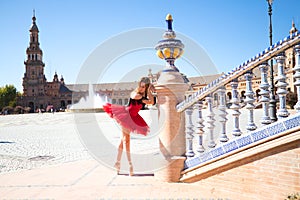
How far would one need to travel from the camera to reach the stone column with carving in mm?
4461

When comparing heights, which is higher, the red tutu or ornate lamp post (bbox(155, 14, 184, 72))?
ornate lamp post (bbox(155, 14, 184, 72))

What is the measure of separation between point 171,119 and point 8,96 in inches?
4157

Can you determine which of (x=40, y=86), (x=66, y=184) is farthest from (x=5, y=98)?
(x=66, y=184)

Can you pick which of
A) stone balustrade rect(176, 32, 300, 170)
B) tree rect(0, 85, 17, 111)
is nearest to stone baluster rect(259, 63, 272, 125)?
stone balustrade rect(176, 32, 300, 170)

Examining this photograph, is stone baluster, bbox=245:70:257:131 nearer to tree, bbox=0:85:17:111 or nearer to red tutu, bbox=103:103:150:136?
red tutu, bbox=103:103:150:136

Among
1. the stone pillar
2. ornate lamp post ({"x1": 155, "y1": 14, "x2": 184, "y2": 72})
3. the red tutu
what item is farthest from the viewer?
the red tutu

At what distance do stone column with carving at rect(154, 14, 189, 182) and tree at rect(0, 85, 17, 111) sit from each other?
103 m

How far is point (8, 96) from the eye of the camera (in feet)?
310

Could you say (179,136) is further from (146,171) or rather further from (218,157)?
(146,171)

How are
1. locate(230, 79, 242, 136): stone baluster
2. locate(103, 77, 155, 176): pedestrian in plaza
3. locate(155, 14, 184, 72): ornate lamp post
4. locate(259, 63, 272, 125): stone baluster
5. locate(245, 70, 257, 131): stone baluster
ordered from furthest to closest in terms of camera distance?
locate(103, 77, 155, 176): pedestrian in plaza
locate(155, 14, 184, 72): ornate lamp post
locate(230, 79, 242, 136): stone baluster
locate(245, 70, 257, 131): stone baluster
locate(259, 63, 272, 125): stone baluster

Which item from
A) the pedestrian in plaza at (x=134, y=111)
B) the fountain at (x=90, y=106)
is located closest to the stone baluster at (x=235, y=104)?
the pedestrian in plaza at (x=134, y=111)

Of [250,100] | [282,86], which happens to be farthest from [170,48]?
[282,86]

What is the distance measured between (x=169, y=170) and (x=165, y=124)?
843 millimetres

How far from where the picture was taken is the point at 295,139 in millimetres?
3008
